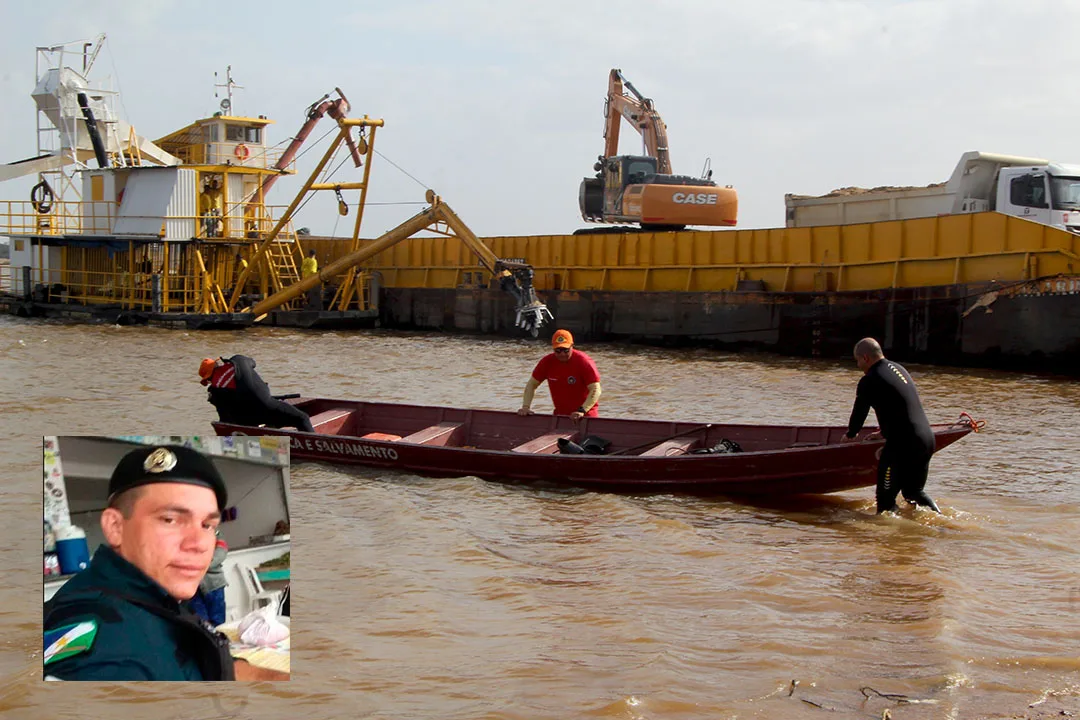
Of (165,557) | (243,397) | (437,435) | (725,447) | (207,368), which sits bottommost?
(437,435)

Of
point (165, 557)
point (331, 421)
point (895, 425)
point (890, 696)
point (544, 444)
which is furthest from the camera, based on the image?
point (331, 421)

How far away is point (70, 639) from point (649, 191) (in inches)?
1096

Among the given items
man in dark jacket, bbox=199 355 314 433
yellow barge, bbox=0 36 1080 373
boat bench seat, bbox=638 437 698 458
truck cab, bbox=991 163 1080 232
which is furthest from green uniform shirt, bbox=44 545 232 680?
truck cab, bbox=991 163 1080 232

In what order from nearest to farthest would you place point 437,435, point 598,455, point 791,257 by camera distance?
1. point 598,455
2. point 437,435
3. point 791,257

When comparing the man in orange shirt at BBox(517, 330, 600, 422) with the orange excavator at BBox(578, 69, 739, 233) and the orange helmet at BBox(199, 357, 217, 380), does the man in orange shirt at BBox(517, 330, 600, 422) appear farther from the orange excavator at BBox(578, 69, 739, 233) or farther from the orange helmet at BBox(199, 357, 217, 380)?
the orange excavator at BBox(578, 69, 739, 233)

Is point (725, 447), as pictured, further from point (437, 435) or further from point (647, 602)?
point (647, 602)

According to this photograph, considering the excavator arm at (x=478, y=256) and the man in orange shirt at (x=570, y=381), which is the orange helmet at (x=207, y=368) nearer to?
the man in orange shirt at (x=570, y=381)

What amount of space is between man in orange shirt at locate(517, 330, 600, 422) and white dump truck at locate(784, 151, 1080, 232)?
14497 millimetres

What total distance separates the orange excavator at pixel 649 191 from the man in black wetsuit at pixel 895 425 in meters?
21.8

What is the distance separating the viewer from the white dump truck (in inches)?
864

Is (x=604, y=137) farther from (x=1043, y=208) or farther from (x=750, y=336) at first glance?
(x=1043, y=208)

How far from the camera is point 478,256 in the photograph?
92.7ft

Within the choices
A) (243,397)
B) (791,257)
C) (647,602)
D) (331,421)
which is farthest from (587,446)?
(791,257)

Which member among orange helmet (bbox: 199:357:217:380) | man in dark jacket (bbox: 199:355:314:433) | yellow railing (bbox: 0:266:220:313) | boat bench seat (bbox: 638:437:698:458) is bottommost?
boat bench seat (bbox: 638:437:698:458)
